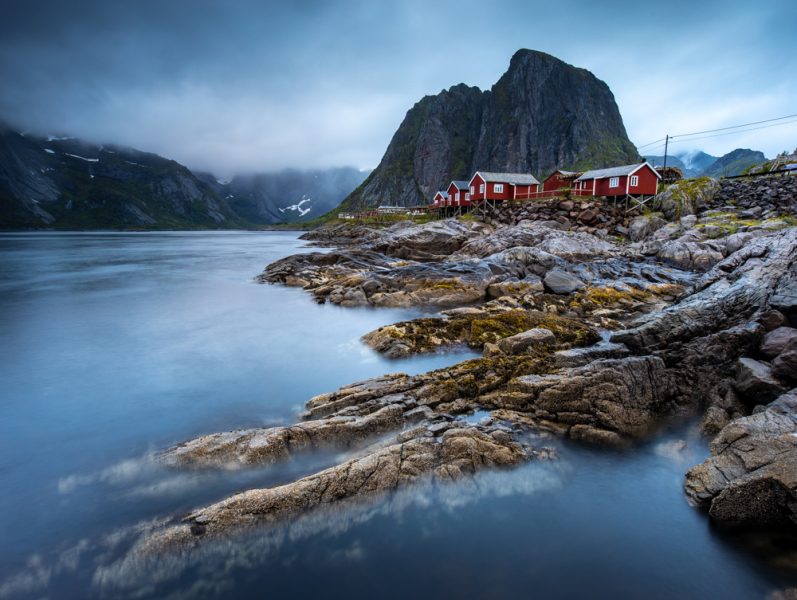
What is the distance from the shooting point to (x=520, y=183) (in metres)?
66.7

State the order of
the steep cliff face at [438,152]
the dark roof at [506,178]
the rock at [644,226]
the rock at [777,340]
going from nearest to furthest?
the rock at [777,340], the rock at [644,226], the dark roof at [506,178], the steep cliff face at [438,152]

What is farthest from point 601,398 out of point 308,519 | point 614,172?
point 614,172

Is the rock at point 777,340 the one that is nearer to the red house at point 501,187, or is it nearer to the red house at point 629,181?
the red house at point 629,181

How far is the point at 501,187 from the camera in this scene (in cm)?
6638

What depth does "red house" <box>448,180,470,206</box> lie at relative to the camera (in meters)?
73.0

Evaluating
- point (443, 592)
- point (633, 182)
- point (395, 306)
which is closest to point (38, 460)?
point (443, 592)

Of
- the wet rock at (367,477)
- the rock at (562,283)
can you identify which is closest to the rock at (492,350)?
the wet rock at (367,477)

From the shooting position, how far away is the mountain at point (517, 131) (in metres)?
148

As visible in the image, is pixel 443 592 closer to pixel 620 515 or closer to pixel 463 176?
pixel 620 515

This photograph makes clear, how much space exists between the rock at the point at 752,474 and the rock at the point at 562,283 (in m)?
17.7

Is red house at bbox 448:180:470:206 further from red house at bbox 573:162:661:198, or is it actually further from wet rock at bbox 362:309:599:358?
wet rock at bbox 362:309:599:358

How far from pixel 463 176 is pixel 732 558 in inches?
7288

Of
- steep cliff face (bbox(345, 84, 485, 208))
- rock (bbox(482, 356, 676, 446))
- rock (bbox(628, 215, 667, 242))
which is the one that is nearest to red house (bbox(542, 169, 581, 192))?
rock (bbox(628, 215, 667, 242))

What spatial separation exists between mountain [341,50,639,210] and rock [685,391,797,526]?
144m
